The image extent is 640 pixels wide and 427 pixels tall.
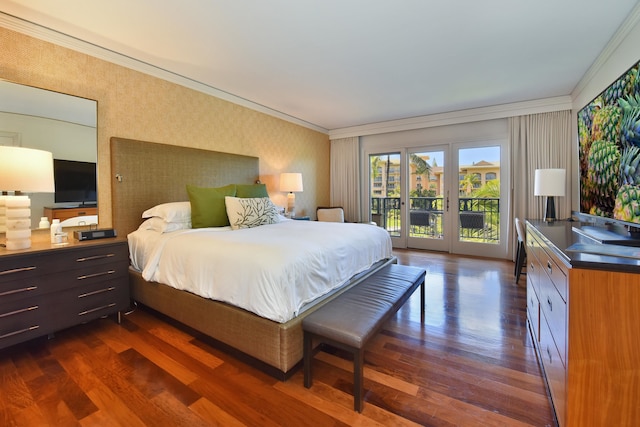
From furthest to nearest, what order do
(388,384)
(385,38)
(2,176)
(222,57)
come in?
(222,57) < (385,38) < (2,176) < (388,384)

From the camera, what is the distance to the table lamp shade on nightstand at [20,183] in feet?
6.55

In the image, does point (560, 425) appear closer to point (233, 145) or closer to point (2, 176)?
point (2, 176)

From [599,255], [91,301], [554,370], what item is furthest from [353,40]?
[91,301]

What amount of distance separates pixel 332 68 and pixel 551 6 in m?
1.90

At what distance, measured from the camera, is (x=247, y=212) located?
3.05m

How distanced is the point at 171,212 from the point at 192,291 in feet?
3.34

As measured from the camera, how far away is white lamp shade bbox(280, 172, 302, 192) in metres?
4.66

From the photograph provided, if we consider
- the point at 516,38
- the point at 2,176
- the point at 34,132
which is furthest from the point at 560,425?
the point at 34,132

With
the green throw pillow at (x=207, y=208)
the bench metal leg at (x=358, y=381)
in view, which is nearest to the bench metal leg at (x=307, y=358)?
the bench metal leg at (x=358, y=381)

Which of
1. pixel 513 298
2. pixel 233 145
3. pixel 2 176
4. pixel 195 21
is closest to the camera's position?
pixel 2 176

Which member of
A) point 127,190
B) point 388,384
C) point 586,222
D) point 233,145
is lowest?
point 388,384

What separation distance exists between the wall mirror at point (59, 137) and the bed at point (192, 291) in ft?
0.68

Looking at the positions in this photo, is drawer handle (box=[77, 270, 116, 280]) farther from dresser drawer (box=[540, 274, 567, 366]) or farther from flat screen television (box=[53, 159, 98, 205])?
A: dresser drawer (box=[540, 274, 567, 366])

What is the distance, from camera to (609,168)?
7.68 ft
